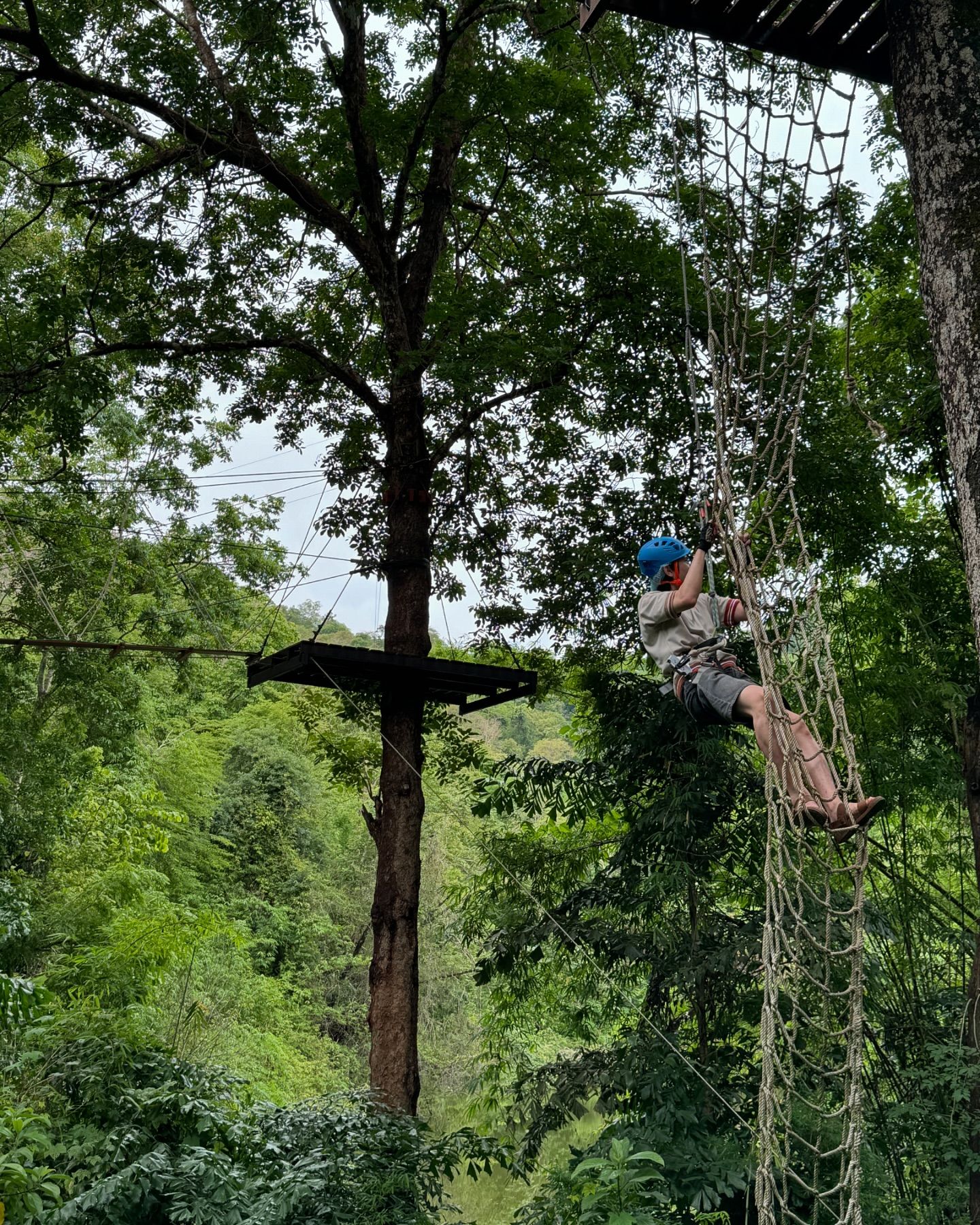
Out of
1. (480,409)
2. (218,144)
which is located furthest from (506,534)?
(218,144)

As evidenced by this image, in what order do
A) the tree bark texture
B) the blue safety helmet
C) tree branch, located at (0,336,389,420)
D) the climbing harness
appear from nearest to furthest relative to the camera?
the tree bark texture → the climbing harness → the blue safety helmet → tree branch, located at (0,336,389,420)

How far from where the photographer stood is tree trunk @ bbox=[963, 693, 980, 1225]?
425 centimetres

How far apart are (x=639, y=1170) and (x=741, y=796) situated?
88.1 inches

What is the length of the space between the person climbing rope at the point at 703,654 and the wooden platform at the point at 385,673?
127 centimetres

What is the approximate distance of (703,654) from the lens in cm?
340

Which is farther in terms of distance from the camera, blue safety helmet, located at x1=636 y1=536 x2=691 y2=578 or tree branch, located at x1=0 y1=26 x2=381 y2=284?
tree branch, located at x1=0 y1=26 x2=381 y2=284

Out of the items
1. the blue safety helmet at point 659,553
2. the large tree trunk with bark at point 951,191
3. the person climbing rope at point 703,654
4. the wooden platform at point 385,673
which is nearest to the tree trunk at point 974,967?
the person climbing rope at point 703,654

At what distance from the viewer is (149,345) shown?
215 inches

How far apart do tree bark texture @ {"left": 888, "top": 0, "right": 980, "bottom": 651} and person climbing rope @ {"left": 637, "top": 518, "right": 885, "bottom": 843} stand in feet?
2.59

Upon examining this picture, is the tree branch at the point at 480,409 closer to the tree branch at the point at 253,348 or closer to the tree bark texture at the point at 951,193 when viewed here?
the tree branch at the point at 253,348

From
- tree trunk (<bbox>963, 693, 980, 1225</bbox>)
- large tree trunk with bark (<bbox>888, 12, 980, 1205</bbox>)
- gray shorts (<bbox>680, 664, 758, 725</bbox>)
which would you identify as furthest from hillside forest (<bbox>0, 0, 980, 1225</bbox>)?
large tree trunk with bark (<bbox>888, 12, 980, 1205</bbox>)

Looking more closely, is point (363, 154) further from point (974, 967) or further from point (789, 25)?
point (974, 967)

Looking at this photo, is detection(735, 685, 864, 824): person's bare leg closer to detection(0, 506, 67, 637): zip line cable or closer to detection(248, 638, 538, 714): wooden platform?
detection(248, 638, 538, 714): wooden platform

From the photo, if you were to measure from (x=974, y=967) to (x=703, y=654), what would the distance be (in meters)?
2.27
